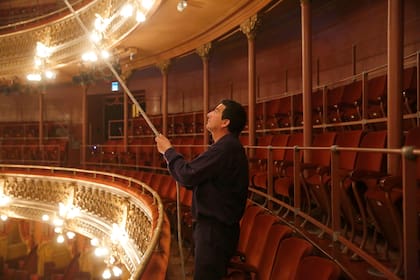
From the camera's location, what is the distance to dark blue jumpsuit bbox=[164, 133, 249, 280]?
63.2 inches

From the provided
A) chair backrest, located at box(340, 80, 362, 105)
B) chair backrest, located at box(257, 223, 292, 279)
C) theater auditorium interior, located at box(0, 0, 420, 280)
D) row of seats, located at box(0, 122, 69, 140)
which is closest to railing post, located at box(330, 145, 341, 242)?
theater auditorium interior, located at box(0, 0, 420, 280)

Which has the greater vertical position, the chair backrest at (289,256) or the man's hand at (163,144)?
the man's hand at (163,144)

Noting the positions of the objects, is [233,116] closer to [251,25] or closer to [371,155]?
[371,155]

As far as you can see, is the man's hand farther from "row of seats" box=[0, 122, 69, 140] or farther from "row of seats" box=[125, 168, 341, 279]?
"row of seats" box=[0, 122, 69, 140]

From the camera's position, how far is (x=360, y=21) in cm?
633

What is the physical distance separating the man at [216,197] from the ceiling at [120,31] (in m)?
4.41

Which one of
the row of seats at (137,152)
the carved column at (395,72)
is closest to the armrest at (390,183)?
the carved column at (395,72)

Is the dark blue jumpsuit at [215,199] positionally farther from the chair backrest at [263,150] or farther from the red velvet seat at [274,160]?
the chair backrest at [263,150]

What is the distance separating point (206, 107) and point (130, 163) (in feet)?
7.81

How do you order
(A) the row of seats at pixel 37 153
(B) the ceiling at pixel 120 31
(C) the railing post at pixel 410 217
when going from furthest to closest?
(A) the row of seats at pixel 37 153 → (B) the ceiling at pixel 120 31 → (C) the railing post at pixel 410 217

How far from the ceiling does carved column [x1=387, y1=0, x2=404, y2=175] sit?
265 centimetres

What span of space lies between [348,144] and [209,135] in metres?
4.09

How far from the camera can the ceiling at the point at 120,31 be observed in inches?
246

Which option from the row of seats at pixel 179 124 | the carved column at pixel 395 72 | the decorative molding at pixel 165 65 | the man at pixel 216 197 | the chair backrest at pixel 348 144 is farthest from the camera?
the row of seats at pixel 179 124
